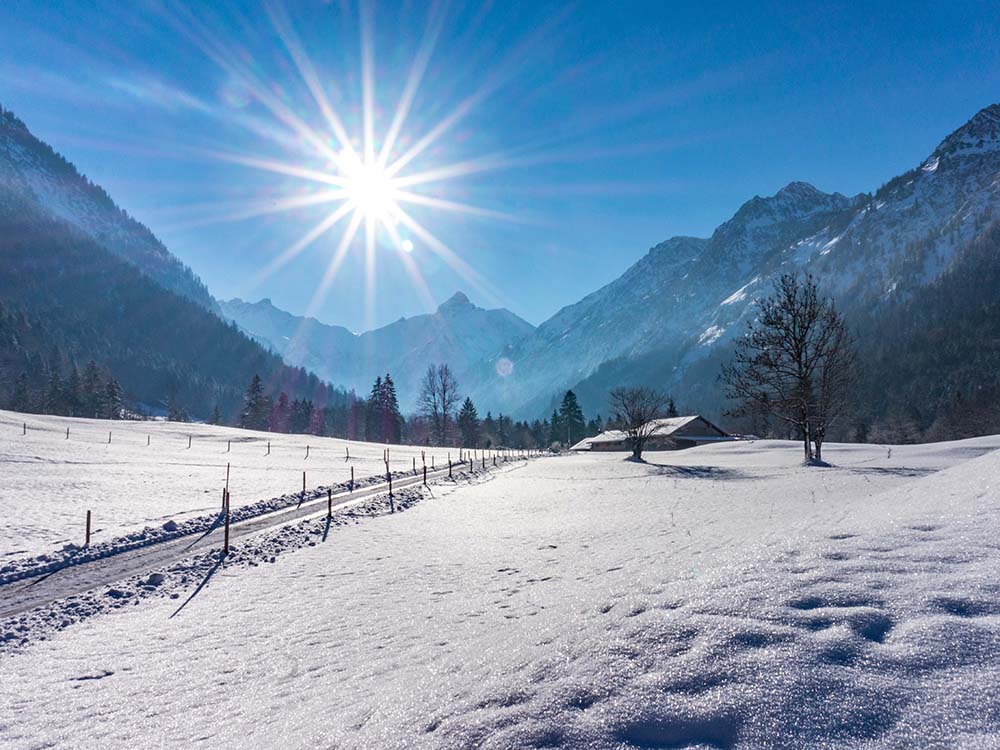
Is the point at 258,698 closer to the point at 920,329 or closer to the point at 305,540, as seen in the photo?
the point at 305,540

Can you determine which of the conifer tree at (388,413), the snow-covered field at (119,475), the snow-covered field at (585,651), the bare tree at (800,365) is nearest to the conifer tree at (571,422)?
the conifer tree at (388,413)

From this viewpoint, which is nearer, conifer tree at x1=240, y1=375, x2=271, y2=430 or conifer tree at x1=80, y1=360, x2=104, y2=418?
conifer tree at x1=80, y1=360, x2=104, y2=418

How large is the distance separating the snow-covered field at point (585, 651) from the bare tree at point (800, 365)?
21162 mm

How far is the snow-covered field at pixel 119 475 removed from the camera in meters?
14.6

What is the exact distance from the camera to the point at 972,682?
252 cm

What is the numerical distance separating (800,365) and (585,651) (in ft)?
95.6

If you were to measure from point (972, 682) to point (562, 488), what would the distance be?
21.6 meters

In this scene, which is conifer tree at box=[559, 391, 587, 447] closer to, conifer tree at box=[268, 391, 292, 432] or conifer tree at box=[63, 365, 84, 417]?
conifer tree at box=[268, 391, 292, 432]

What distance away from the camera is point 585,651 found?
3750 millimetres

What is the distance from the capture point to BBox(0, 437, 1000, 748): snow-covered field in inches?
105

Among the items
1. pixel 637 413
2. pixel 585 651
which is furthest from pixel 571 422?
pixel 585 651

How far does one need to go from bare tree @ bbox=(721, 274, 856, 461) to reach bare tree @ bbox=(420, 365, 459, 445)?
179 feet

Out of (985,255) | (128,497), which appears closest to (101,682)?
(128,497)

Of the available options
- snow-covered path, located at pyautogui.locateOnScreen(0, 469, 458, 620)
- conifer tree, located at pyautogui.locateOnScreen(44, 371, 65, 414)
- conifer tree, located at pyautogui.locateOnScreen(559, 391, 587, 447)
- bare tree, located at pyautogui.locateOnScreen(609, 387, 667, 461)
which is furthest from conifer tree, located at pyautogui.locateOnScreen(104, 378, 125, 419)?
snow-covered path, located at pyautogui.locateOnScreen(0, 469, 458, 620)
